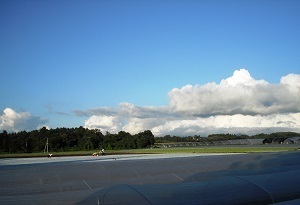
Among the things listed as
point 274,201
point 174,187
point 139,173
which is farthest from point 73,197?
point 139,173

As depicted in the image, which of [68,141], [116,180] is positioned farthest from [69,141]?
[116,180]

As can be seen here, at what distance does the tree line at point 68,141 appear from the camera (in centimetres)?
8750

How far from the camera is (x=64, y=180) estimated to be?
15.6 m

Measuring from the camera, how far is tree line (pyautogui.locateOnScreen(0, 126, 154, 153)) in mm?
87500

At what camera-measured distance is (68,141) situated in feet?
312

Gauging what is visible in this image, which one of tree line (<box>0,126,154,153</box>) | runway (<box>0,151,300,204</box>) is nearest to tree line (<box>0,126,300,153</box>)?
tree line (<box>0,126,154,153</box>)

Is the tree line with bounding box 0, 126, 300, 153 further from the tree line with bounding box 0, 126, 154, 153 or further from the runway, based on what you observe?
the runway

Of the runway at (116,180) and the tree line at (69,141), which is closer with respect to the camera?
the runway at (116,180)

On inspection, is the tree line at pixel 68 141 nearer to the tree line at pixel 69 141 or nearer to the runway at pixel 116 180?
the tree line at pixel 69 141

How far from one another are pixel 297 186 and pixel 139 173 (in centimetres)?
884

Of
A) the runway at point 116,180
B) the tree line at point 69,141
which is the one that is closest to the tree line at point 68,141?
the tree line at point 69,141

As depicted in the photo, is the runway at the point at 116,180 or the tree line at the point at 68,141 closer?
the runway at the point at 116,180

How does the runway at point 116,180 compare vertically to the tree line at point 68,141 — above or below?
below

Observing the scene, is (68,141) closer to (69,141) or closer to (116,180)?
(69,141)
